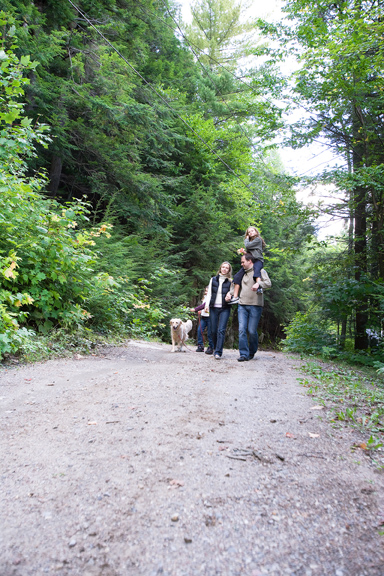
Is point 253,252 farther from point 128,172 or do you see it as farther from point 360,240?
point 128,172

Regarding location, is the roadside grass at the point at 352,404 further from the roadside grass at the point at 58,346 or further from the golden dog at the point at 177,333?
the roadside grass at the point at 58,346

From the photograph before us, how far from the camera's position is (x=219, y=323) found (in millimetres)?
7648

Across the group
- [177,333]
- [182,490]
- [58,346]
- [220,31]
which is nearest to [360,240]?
[177,333]

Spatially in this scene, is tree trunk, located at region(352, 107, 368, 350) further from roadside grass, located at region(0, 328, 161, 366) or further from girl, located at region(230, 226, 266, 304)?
roadside grass, located at region(0, 328, 161, 366)

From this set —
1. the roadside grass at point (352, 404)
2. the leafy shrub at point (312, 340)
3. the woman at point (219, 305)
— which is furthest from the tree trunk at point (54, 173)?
the roadside grass at point (352, 404)

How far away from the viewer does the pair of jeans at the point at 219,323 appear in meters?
7.51

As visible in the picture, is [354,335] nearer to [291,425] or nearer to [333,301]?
[333,301]

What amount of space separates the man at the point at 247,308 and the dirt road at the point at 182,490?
3418 millimetres

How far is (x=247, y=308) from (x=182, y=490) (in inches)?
220

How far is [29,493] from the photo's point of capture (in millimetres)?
1976

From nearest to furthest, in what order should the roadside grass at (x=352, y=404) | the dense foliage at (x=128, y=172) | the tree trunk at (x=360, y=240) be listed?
the roadside grass at (x=352, y=404) < the dense foliage at (x=128, y=172) < the tree trunk at (x=360, y=240)

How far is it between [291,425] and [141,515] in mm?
1730

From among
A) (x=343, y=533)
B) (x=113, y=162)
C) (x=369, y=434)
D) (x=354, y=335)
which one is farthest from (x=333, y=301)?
(x=343, y=533)

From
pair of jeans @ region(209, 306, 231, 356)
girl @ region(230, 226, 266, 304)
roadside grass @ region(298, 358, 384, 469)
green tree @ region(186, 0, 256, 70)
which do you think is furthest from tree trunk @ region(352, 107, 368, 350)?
green tree @ region(186, 0, 256, 70)
